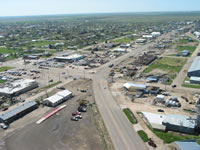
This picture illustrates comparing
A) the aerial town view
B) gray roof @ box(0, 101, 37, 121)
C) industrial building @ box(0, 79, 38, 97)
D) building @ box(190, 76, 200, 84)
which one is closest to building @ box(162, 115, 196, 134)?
the aerial town view

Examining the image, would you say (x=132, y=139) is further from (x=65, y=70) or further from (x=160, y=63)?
(x=160, y=63)

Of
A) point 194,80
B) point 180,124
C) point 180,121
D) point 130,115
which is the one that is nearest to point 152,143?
point 180,124

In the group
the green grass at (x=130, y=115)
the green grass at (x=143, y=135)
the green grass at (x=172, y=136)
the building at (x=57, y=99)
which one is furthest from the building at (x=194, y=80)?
the building at (x=57, y=99)

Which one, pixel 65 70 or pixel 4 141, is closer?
pixel 4 141

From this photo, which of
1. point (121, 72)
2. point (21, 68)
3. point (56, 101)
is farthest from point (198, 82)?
point (21, 68)

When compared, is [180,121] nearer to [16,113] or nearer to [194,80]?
[194,80]

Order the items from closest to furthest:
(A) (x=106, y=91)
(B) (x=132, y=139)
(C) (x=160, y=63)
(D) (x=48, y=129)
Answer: (B) (x=132, y=139)
(D) (x=48, y=129)
(A) (x=106, y=91)
(C) (x=160, y=63)
